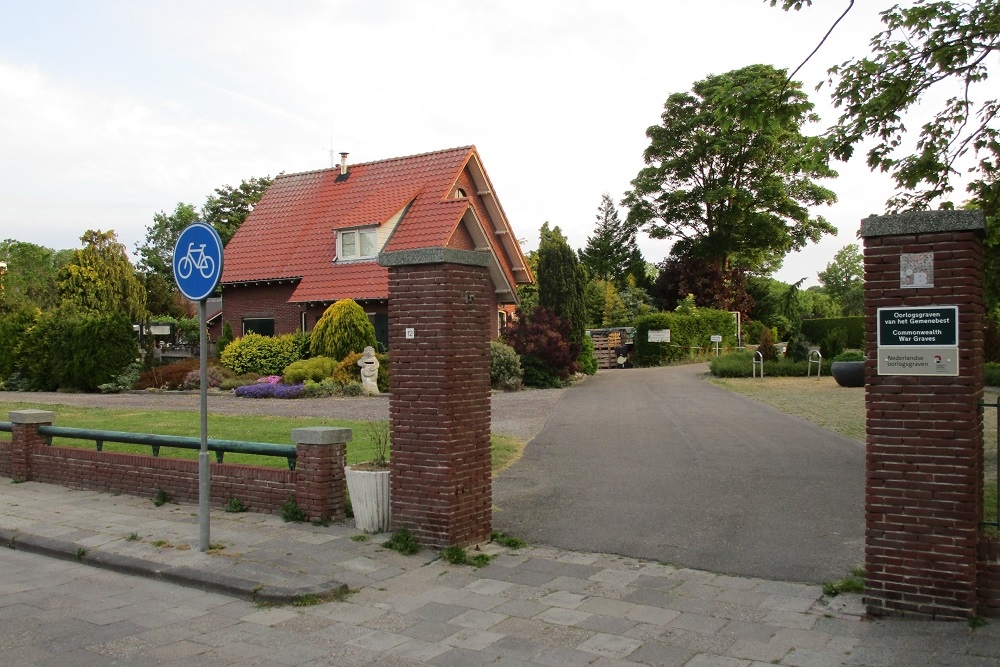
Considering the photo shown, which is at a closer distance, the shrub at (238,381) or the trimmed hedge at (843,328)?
the shrub at (238,381)

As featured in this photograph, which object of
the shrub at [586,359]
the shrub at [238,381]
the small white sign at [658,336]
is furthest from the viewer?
the small white sign at [658,336]

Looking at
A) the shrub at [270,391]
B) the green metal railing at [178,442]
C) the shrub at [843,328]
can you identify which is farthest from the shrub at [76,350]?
the shrub at [843,328]

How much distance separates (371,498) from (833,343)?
33412 mm

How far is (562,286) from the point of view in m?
28.5

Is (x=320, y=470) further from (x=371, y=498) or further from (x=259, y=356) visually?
(x=259, y=356)

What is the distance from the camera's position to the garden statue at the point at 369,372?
23578 millimetres

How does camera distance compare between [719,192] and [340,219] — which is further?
[719,192]

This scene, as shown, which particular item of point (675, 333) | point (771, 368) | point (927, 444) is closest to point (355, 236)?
point (771, 368)

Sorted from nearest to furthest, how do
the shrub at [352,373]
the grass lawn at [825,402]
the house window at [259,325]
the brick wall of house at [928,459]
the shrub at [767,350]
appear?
the brick wall of house at [928,459]
the grass lawn at [825,402]
the shrub at [352,373]
the house window at [259,325]
the shrub at [767,350]

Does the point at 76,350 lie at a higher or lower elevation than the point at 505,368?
higher

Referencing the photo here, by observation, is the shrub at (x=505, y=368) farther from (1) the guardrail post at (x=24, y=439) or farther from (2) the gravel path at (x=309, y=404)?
(1) the guardrail post at (x=24, y=439)

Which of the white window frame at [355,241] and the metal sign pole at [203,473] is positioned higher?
the white window frame at [355,241]

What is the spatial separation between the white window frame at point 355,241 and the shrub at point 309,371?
6.17 metres

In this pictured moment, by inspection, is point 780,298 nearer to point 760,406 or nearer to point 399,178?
point 399,178
